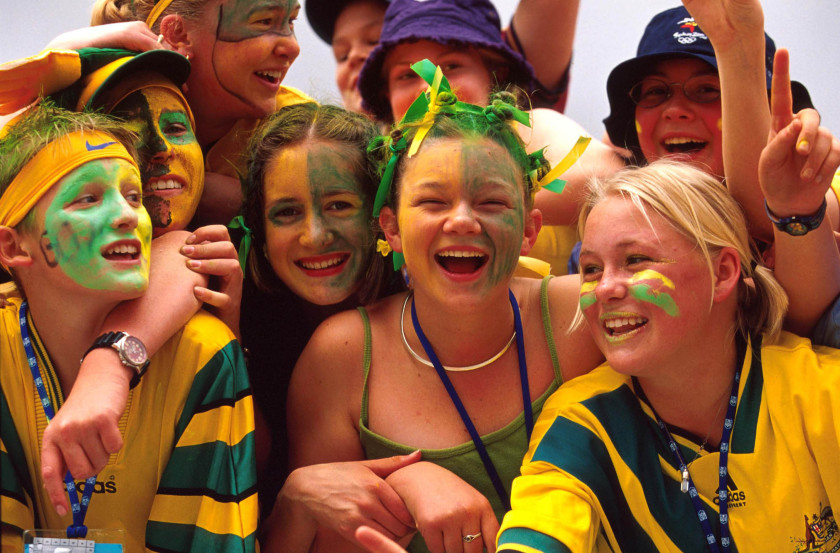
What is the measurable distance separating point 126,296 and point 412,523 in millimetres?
852

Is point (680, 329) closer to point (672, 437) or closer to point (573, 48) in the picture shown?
point (672, 437)

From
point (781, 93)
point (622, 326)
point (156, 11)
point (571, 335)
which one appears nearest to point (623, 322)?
point (622, 326)

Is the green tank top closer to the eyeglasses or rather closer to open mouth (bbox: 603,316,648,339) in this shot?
open mouth (bbox: 603,316,648,339)

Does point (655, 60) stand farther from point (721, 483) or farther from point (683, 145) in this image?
point (721, 483)

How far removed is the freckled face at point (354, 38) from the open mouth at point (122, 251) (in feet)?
5.67

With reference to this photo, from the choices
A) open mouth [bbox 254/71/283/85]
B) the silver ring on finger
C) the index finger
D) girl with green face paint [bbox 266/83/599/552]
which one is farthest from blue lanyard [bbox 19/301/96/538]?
the index finger

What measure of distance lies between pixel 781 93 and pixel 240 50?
1.52m

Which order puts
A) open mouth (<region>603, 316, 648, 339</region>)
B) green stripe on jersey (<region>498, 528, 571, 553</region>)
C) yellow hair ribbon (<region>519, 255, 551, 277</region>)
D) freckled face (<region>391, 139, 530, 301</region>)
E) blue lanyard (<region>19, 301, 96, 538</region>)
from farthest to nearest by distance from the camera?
yellow hair ribbon (<region>519, 255, 551, 277</region>)
freckled face (<region>391, 139, 530, 301</region>)
open mouth (<region>603, 316, 648, 339</region>)
blue lanyard (<region>19, 301, 96, 538</region>)
green stripe on jersey (<region>498, 528, 571, 553</region>)

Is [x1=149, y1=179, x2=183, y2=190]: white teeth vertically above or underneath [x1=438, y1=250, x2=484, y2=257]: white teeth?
above

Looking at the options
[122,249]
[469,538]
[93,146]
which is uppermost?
[93,146]

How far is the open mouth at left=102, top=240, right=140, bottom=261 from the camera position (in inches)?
81.2

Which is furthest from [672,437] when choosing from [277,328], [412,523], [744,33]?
[277,328]

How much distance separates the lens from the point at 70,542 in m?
→ 1.96

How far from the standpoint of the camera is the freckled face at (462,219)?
2.22 meters
